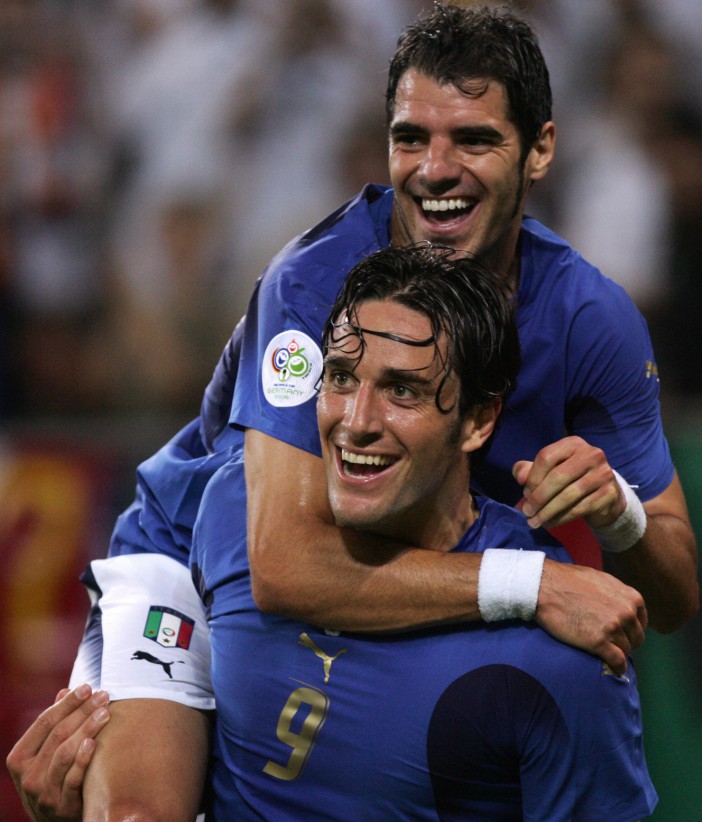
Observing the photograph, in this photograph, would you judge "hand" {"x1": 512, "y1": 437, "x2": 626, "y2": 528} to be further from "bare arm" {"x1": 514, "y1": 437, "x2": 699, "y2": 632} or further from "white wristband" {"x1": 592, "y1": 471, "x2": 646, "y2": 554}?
"white wristband" {"x1": 592, "y1": 471, "x2": 646, "y2": 554}

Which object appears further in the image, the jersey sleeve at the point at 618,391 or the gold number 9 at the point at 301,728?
the jersey sleeve at the point at 618,391

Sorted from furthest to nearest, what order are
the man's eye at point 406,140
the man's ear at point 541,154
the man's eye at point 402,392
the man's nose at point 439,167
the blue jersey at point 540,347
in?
1. the man's ear at point 541,154
2. the man's eye at point 406,140
3. the man's nose at point 439,167
4. the blue jersey at point 540,347
5. the man's eye at point 402,392

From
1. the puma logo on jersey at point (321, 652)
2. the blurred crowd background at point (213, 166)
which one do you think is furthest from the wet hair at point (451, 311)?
the blurred crowd background at point (213, 166)

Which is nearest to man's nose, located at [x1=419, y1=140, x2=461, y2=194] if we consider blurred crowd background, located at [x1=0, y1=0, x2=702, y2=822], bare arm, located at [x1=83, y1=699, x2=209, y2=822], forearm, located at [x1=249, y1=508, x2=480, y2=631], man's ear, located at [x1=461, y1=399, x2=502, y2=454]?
man's ear, located at [x1=461, y1=399, x2=502, y2=454]

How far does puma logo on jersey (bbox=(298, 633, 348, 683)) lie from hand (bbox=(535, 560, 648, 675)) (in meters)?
0.46

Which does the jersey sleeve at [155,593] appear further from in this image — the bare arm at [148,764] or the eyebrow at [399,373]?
the eyebrow at [399,373]

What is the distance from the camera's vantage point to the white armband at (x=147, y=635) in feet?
10.7

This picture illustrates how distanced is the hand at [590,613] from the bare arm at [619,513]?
13 cm

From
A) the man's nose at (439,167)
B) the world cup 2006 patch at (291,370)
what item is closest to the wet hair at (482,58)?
the man's nose at (439,167)

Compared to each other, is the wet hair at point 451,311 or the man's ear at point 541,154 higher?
the man's ear at point 541,154

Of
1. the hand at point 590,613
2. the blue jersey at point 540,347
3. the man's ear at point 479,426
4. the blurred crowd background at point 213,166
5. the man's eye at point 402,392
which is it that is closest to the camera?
the hand at point 590,613

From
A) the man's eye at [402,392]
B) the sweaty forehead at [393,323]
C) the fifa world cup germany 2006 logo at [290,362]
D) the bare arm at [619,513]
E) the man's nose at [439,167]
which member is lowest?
the bare arm at [619,513]

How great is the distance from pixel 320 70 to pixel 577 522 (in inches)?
103

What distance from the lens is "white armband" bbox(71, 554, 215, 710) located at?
10.7ft
